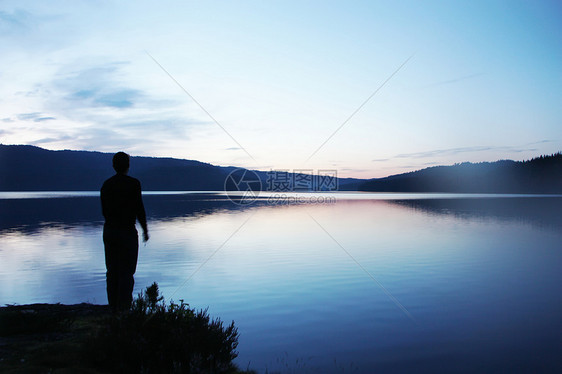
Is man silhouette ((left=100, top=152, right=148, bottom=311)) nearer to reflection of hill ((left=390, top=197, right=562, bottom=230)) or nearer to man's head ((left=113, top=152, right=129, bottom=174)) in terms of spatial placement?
man's head ((left=113, top=152, right=129, bottom=174))

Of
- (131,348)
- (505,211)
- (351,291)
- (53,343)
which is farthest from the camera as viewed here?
(505,211)

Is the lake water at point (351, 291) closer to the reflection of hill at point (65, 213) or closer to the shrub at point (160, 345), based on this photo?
the shrub at point (160, 345)

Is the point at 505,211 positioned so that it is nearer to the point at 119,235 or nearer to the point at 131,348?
the point at 119,235

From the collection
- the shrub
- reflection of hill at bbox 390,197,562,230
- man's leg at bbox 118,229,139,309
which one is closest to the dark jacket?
man's leg at bbox 118,229,139,309

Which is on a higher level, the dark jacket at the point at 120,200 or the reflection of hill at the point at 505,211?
the dark jacket at the point at 120,200

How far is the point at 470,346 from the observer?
26.1 ft

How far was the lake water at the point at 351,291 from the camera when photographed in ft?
25.1

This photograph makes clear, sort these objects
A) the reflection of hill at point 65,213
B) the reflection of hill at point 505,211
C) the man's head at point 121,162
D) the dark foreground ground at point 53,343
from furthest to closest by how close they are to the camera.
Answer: the reflection of hill at point 505,211
the reflection of hill at point 65,213
the man's head at point 121,162
the dark foreground ground at point 53,343

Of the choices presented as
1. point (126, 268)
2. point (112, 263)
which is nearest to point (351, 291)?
point (126, 268)

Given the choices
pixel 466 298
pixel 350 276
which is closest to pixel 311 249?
pixel 350 276

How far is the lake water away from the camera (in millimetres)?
7637

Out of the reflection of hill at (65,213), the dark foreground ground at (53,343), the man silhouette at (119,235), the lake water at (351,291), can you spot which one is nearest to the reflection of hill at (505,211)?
the lake water at (351,291)

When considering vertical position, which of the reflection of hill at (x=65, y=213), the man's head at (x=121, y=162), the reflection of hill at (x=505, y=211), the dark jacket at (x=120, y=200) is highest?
the man's head at (x=121, y=162)

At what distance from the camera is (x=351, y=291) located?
40.7ft
